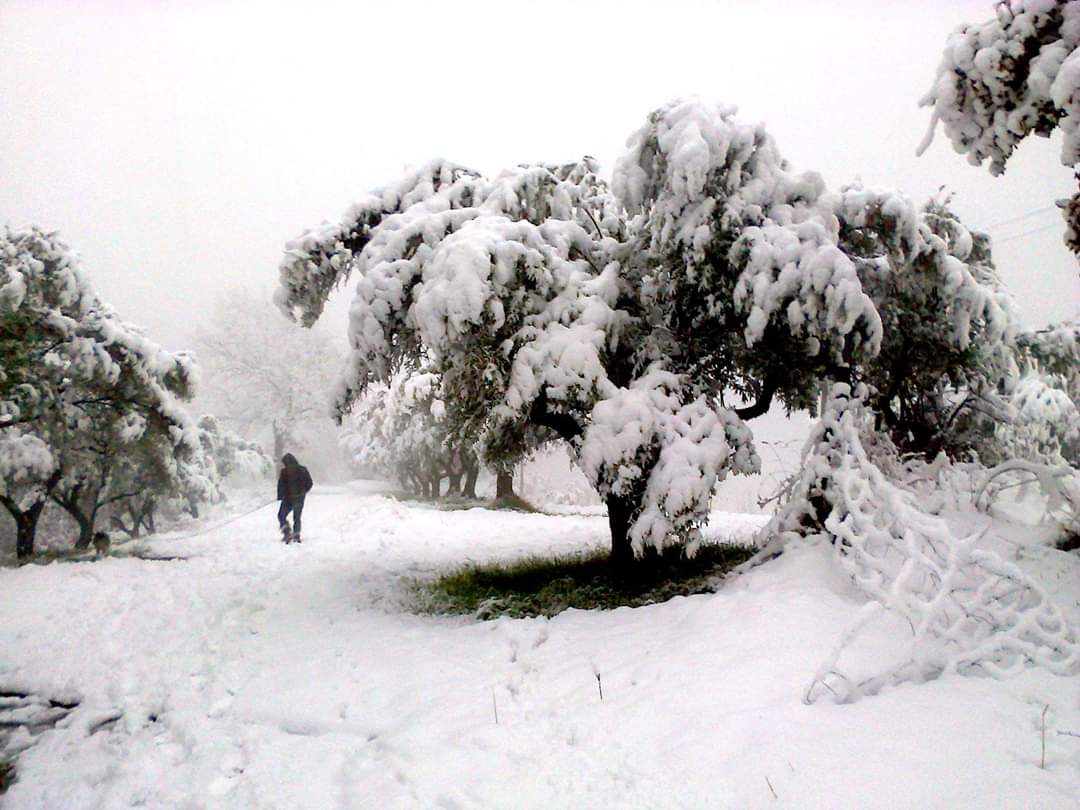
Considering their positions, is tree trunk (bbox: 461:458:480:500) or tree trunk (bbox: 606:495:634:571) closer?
Result: tree trunk (bbox: 606:495:634:571)

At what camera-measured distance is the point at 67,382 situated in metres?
11.0

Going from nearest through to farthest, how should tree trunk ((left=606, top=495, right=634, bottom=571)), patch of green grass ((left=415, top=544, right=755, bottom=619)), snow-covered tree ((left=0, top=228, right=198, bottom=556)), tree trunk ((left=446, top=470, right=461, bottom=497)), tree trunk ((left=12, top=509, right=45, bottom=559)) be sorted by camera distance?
patch of green grass ((left=415, top=544, right=755, bottom=619)) < tree trunk ((left=606, top=495, right=634, bottom=571)) < snow-covered tree ((left=0, top=228, right=198, bottom=556)) < tree trunk ((left=12, top=509, right=45, bottom=559)) < tree trunk ((left=446, top=470, right=461, bottom=497))

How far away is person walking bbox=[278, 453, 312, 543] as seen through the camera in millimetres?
11531

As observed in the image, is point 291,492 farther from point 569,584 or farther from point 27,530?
point 569,584

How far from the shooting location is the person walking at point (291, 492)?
1153 centimetres

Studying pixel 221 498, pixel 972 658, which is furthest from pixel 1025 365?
pixel 221 498

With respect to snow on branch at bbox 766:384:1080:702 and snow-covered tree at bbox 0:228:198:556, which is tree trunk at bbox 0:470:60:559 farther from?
snow on branch at bbox 766:384:1080:702

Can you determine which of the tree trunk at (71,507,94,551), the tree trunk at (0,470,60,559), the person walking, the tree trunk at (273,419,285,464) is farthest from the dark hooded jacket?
the tree trunk at (273,419,285,464)

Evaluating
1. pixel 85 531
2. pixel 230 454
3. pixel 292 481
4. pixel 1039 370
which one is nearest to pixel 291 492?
pixel 292 481

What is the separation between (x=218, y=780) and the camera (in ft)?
10.8

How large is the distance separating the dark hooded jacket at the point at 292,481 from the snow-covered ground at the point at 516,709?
14.5ft

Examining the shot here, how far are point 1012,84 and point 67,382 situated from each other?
1436 centimetres

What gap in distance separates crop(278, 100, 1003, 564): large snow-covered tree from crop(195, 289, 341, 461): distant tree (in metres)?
28.6

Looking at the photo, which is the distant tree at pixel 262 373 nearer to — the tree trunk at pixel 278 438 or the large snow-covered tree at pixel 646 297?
the tree trunk at pixel 278 438
